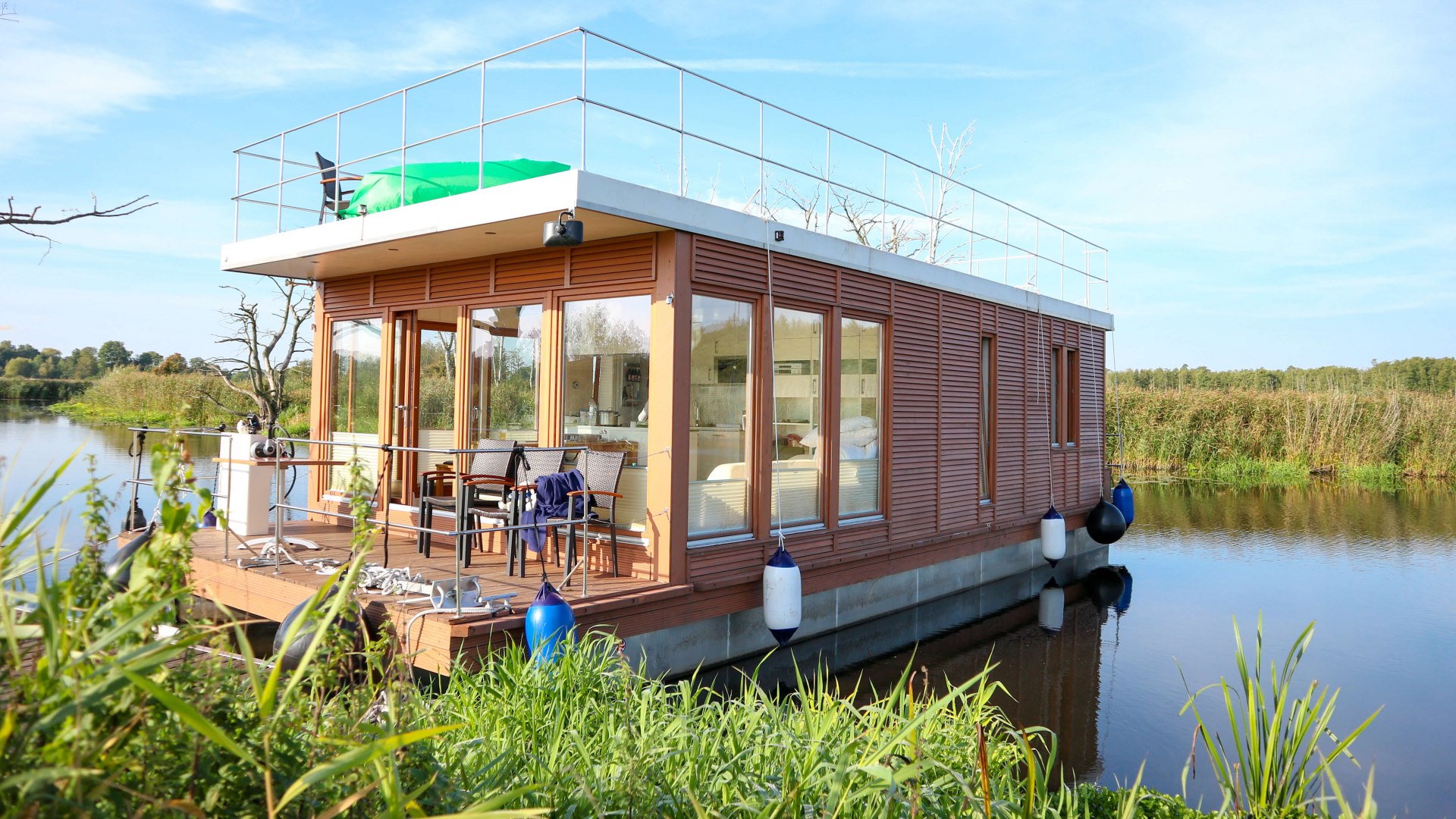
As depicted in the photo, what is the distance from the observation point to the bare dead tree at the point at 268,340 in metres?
18.4

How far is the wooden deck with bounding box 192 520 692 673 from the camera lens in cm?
546

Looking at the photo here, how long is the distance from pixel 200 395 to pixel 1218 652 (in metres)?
22.3

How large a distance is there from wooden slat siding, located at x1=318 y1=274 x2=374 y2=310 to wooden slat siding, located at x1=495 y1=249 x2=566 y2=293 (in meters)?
2.03

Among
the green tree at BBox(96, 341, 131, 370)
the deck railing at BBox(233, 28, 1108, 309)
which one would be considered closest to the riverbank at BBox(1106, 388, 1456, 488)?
the deck railing at BBox(233, 28, 1108, 309)

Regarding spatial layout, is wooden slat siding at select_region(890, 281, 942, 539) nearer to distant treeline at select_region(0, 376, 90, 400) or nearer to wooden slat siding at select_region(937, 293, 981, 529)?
wooden slat siding at select_region(937, 293, 981, 529)

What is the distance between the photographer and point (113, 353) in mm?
35750

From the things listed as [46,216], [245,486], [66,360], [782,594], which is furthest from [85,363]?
[46,216]

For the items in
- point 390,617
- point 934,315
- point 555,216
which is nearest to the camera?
point 390,617

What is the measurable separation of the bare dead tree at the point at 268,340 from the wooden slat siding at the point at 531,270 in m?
12.0

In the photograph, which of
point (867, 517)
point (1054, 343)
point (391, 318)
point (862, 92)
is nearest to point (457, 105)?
point (391, 318)

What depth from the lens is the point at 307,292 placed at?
725 inches

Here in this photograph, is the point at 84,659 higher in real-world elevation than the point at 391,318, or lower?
lower

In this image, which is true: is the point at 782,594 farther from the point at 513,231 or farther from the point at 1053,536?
the point at 1053,536

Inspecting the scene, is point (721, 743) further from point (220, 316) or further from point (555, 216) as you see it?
point (220, 316)
